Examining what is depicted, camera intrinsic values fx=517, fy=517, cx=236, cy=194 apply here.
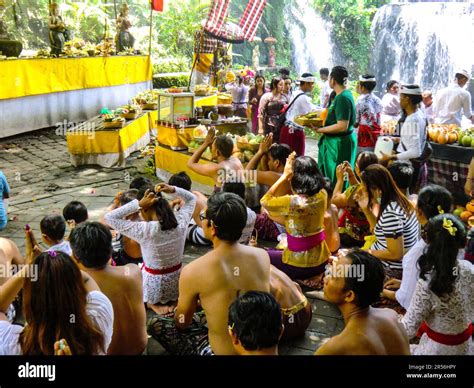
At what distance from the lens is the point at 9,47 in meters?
10.8

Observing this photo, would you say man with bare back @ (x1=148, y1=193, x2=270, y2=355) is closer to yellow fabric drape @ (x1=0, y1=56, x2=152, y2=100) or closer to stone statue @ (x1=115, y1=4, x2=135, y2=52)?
yellow fabric drape @ (x1=0, y1=56, x2=152, y2=100)

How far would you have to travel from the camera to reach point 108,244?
3125 millimetres

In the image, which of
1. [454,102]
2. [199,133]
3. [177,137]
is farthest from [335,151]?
[454,102]

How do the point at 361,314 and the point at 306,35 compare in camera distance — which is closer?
the point at 361,314

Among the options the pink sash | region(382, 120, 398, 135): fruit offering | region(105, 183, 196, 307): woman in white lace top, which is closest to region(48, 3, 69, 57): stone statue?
region(382, 120, 398, 135): fruit offering

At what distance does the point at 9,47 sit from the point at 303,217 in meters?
9.02

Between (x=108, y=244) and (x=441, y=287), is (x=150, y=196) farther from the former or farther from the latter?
(x=441, y=287)

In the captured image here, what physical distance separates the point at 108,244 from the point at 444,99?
22.1 ft

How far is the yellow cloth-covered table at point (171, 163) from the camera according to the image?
7.53 metres

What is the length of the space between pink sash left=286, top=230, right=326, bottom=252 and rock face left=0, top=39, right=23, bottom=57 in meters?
8.89

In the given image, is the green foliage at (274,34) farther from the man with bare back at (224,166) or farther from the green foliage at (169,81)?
the man with bare back at (224,166)

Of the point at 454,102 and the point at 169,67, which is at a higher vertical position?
the point at 454,102

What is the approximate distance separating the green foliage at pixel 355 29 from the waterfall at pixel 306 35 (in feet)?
4.30

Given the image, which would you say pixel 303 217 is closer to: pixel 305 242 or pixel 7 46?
pixel 305 242
